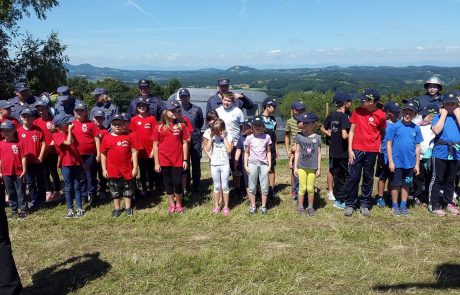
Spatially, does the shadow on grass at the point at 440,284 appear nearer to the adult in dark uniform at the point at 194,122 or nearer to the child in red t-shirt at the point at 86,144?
the adult in dark uniform at the point at 194,122

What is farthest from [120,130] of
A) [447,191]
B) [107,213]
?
[447,191]

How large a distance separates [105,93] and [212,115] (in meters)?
2.23

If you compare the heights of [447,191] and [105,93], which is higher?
[105,93]

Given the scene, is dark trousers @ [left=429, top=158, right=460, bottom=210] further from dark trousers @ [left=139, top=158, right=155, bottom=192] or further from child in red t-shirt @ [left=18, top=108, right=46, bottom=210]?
child in red t-shirt @ [left=18, top=108, right=46, bottom=210]

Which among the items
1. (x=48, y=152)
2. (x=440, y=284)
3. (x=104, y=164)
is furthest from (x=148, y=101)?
(x=440, y=284)

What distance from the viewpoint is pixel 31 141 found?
20.6 ft

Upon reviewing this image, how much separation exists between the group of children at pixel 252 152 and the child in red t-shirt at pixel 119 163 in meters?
0.02

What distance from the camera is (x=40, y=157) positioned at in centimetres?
638

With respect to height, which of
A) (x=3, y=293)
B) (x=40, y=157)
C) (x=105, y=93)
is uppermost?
(x=105, y=93)

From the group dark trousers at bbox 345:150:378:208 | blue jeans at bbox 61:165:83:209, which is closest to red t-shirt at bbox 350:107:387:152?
dark trousers at bbox 345:150:378:208

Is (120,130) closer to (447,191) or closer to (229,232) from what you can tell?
(229,232)

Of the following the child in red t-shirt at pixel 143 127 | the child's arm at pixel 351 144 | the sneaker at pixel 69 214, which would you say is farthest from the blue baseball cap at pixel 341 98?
the sneaker at pixel 69 214

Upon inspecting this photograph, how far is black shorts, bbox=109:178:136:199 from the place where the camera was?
625 cm

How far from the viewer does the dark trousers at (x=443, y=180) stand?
616 centimetres
